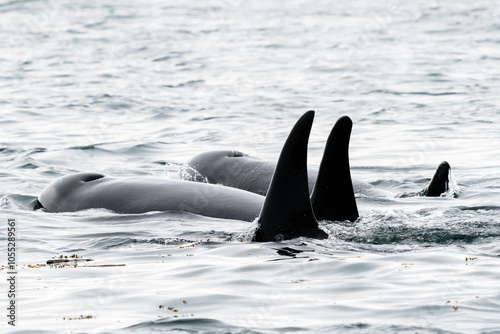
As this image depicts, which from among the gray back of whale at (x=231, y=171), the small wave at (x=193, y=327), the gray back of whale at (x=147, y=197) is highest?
the gray back of whale at (x=231, y=171)

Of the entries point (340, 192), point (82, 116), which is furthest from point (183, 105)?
point (340, 192)

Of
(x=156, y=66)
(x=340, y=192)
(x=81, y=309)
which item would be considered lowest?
(x=81, y=309)

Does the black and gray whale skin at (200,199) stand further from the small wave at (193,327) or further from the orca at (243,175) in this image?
the small wave at (193,327)

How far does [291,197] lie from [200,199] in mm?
2570

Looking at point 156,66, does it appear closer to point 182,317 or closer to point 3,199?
point 3,199

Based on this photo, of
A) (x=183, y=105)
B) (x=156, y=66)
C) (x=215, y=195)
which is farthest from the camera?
(x=156, y=66)

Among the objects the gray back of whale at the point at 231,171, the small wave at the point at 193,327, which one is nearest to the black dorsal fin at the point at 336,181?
the gray back of whale at the point at 231,171

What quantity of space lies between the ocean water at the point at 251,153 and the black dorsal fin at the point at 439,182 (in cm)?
28

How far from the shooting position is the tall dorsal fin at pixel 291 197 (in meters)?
8.74

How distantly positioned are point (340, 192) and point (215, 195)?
1971mm

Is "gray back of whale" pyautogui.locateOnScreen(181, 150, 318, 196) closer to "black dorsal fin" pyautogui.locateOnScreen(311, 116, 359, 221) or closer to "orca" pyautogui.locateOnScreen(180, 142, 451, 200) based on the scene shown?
"orca" pyautogui.locateOnScreen(180, 142, 451, 200)

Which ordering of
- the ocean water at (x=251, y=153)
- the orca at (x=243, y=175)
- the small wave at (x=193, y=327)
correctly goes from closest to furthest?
the small wave at (x=193, y=327) < the ocean water at (x=251, y=153) < the orca at (x=243, y=175)

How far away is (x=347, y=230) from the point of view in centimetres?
985

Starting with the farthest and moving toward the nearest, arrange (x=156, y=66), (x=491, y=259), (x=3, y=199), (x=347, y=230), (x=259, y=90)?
(x=156, y=66) → (x=259, y=90) → (x=3, y=199) → (x=347, y=230) → (x=491, y=259)
